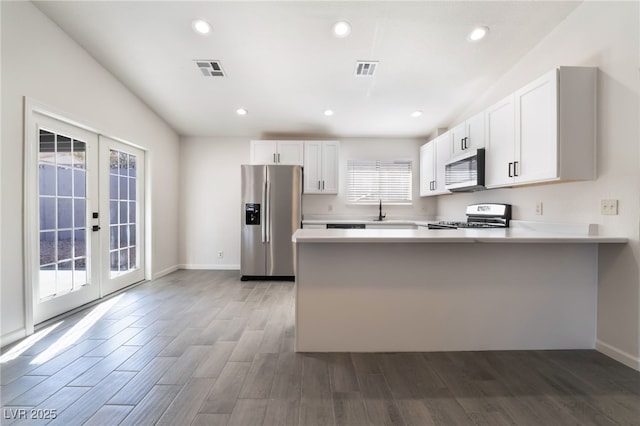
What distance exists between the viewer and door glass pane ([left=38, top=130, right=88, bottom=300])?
256 cm

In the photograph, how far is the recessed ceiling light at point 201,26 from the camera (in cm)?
255

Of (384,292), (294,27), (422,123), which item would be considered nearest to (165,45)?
(294,27)

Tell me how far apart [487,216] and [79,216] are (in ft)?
15.0

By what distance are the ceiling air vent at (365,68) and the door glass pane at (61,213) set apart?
10.2 feet

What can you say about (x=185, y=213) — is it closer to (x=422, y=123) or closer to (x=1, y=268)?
(x=1, y=268)

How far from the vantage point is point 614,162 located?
6.48ft

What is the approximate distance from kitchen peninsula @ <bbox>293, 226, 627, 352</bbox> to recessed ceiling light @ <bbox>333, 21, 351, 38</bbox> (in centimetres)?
193

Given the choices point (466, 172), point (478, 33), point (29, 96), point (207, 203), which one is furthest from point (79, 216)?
point (478, 33)

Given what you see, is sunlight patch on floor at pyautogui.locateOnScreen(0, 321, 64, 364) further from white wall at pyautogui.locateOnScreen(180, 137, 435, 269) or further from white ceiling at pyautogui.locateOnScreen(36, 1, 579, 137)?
white ceiling at pyautogui.locateOnScreen(36, 1, 579, 137)

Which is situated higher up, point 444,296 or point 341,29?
point 341,29

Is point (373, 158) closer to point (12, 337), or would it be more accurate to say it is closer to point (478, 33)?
point (478, 33)

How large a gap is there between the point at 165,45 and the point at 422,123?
3.57 metres

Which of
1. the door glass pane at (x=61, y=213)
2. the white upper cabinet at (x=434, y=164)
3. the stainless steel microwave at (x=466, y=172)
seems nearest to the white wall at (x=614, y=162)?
the stainless steel microwave at (x=466, y=172)
